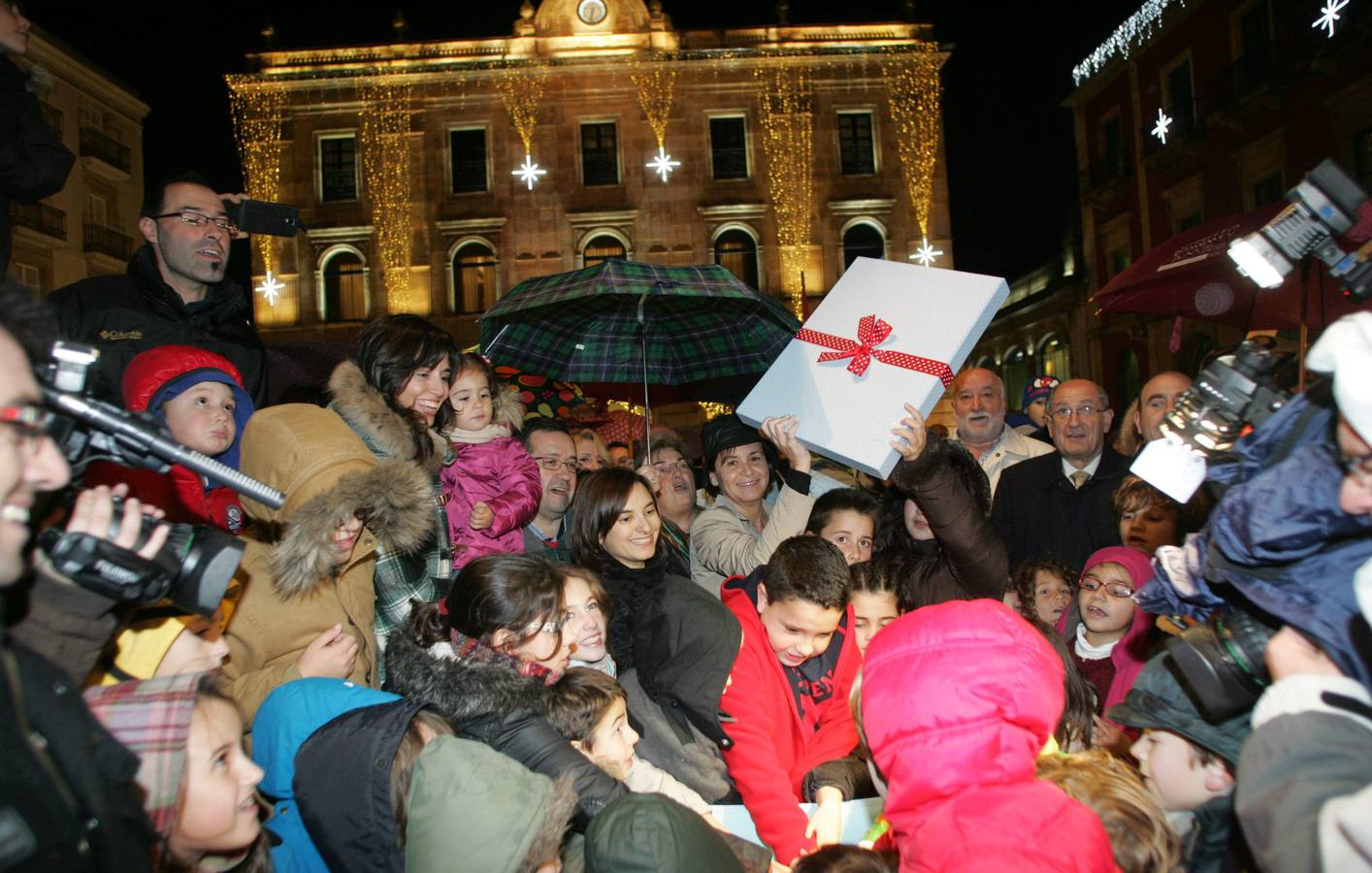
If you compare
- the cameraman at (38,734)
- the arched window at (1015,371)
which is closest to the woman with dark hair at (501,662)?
the cameraman at (38,734)

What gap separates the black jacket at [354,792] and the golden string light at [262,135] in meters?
26.4

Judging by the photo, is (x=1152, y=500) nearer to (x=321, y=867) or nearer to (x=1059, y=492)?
(x=1059, y=492)

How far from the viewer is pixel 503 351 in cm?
518

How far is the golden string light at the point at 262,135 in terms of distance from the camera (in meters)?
25.8

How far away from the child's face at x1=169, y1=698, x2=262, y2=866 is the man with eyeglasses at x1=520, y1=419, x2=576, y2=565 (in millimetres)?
2817

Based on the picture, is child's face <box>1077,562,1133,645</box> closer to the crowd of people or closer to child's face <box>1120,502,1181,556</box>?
the crowd of people

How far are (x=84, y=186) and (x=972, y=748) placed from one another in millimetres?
31955

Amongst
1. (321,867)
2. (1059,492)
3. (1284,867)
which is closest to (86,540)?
(321,867)

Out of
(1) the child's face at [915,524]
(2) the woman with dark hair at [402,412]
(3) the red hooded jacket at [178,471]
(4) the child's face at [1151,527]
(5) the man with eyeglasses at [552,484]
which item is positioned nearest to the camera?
(3) the red hooded jacket at [178,471]

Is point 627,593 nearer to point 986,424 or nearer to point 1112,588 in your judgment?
point 1112,588

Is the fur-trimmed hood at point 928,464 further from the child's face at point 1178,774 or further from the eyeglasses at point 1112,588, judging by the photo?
the child's face at point 1178,774

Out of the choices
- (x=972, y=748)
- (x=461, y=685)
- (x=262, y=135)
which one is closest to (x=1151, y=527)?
(x=972, y=748)

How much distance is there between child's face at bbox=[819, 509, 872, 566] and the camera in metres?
4.18

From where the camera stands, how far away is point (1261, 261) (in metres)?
2.08
